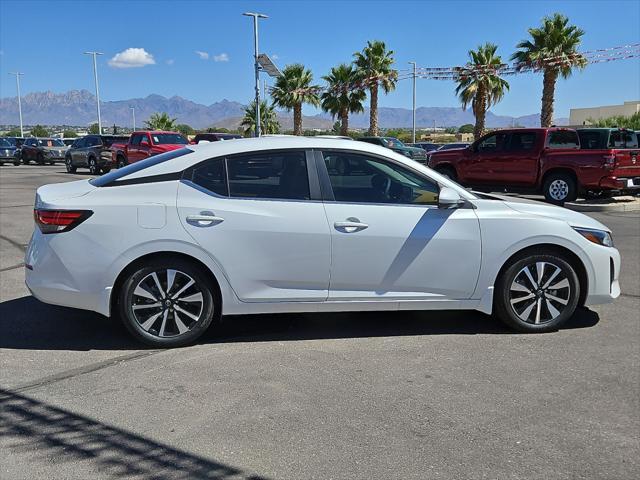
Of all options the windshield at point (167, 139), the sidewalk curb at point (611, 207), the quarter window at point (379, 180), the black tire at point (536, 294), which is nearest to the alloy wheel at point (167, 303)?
the quarter window at point (379, 180)

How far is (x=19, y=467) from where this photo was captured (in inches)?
118

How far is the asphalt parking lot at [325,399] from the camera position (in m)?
3.09

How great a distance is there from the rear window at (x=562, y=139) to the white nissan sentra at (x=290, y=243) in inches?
404

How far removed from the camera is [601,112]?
266 feet

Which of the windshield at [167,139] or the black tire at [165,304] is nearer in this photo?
the black tire at [165,304]

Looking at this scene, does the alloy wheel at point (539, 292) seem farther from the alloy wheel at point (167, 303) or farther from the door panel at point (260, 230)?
the alloy wheel at point (167, 303)

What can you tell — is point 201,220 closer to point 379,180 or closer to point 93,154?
point 379,180

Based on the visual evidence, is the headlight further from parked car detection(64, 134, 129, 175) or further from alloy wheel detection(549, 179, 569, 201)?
parked car detection(64, 134, 129, 175)

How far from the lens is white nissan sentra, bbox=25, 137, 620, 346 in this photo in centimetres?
450

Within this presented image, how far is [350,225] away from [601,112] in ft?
286

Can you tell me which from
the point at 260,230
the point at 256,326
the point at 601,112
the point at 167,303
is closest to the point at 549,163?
the point at 256,326

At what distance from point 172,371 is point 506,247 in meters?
2.78

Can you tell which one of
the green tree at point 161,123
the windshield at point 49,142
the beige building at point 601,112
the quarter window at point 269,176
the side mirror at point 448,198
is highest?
the beige building at point 601,112

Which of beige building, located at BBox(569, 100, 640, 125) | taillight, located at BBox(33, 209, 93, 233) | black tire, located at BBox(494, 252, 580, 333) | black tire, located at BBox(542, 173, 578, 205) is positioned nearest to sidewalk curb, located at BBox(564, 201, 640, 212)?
black tire, located at BBox(542, 173, 578, 205)
